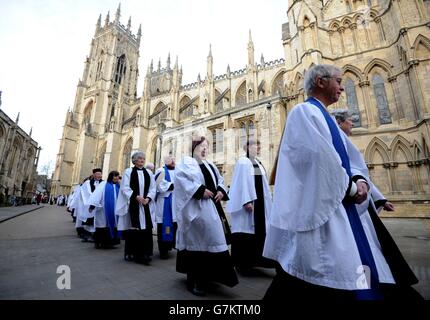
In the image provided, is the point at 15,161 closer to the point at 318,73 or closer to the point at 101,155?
the point at 101,155

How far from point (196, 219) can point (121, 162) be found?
A: 34362mm

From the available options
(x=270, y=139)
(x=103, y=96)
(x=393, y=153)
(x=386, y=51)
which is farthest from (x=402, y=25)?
(x=103, y=96)

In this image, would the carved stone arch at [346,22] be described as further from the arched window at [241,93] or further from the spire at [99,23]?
the spire at [99,23]

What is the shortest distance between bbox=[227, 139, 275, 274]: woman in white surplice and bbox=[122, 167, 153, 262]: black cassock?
1666 mm

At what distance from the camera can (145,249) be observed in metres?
4.09

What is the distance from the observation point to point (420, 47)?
33.4ft

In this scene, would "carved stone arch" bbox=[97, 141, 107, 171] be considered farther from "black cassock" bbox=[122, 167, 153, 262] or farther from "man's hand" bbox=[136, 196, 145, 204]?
"man's hand" bbox=[136, 196, 145, 204]

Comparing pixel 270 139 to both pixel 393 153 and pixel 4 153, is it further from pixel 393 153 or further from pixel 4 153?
pixel 4 153

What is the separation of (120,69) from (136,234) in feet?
154

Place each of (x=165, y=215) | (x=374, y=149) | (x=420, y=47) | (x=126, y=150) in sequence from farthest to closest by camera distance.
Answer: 1. (x=126, y=150)
2. (x=374, y=149)
3. (x=420, y=47)
4. (x=165, y=215)

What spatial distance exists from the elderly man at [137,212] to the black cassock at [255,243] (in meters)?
1.69

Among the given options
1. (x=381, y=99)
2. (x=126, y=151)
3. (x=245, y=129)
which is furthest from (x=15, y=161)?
(x=381, y=99)

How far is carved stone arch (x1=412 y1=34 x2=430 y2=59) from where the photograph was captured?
10016 mm

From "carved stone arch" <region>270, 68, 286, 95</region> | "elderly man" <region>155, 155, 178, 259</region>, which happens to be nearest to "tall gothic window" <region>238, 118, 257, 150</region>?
"elderly man" <region>155, 155, 178, 259</region>
